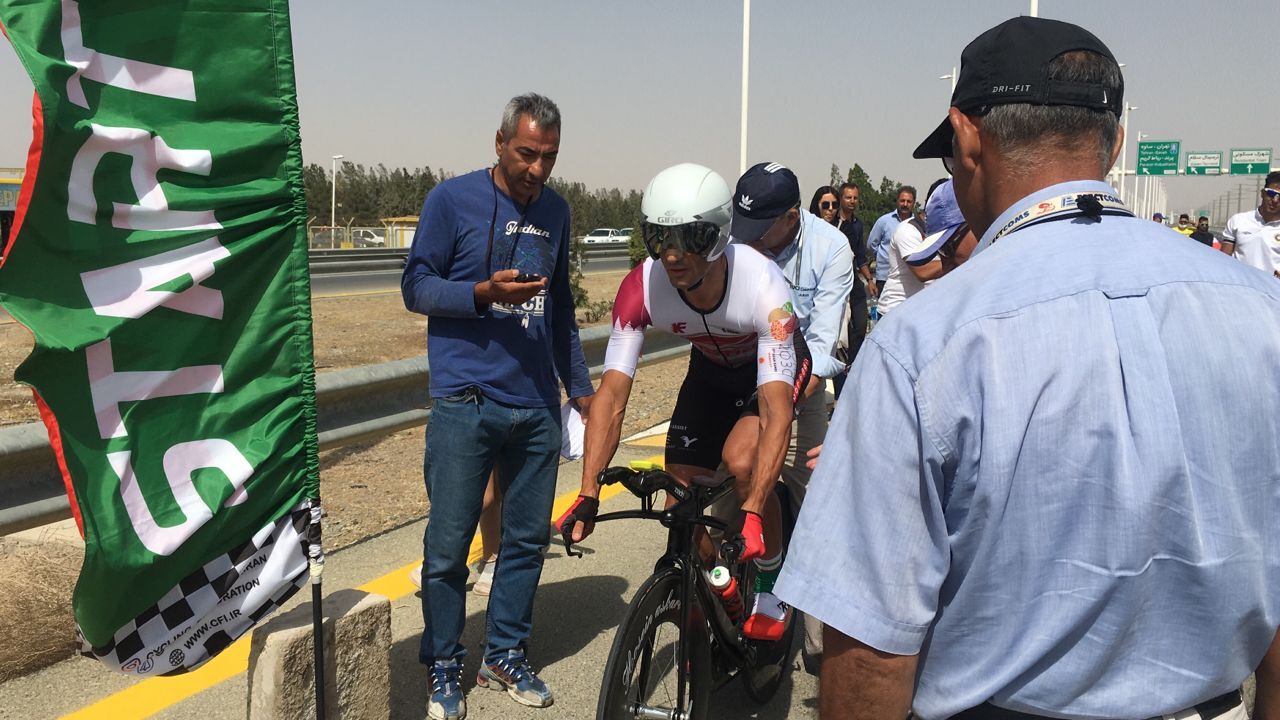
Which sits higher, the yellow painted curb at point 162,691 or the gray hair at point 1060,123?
the gray hair at point 1060,123

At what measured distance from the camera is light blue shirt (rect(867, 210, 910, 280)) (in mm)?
11078

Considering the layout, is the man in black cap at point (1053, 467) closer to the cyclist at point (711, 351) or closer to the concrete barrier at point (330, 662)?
the cyclist at point (711, 351)

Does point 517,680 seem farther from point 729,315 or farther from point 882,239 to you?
point 882,239

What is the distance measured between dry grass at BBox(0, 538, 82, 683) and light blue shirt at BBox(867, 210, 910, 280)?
27.3 feet

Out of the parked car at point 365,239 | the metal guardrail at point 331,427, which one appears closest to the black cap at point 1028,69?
the metal guardrail at point 331,427

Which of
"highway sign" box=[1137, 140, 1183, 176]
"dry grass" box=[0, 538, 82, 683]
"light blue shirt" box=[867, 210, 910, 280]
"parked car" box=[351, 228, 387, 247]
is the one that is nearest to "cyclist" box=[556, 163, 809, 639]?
"dry grass" box=[0, 538, 82, 683]

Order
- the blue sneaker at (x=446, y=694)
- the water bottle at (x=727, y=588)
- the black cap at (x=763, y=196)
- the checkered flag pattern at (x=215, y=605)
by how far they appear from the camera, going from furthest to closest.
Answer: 1. the black cap at (x=763, y=196)
2. the blue sneaker at (x=446, y=694)
3. the water bottle at (x=727, y=588)
4. the checkered flag pattern at (x=215, y=605)

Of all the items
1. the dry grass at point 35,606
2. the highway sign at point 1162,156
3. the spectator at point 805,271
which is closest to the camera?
the dry grass at point 35,606

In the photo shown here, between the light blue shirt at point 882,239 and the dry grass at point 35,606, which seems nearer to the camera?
the dry grass at point 35,606

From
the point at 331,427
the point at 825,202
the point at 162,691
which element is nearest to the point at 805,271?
the point at 331,427

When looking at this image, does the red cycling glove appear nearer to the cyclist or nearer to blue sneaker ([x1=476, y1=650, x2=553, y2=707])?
the cyclist

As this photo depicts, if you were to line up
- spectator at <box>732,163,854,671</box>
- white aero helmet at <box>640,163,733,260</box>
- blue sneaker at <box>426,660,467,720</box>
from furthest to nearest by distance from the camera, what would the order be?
spectator at <box>732,163,854,671</box>
blue sneaker at <box>426,660,467,720</box>
white aero helmet at <box>640,163,733,260</box>

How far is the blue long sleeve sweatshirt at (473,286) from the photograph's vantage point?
155 inches

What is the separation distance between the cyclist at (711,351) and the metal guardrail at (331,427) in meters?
1.82
